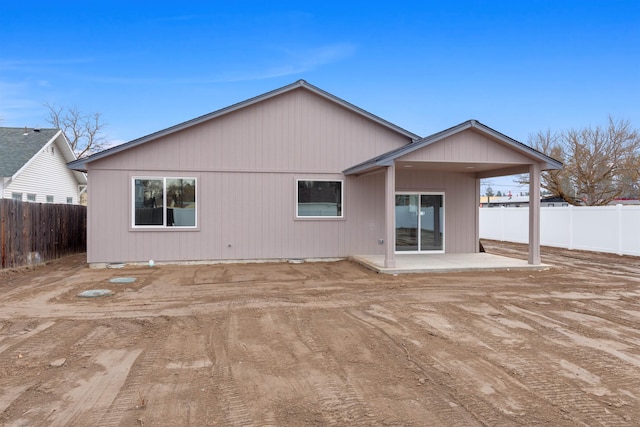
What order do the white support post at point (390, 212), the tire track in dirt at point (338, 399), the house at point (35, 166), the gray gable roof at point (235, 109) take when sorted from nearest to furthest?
the tire track in dirt at point (338, 399), the white support post at point (390, 212), the gray gable roof at point (235, 109), the house at point (35, 166)

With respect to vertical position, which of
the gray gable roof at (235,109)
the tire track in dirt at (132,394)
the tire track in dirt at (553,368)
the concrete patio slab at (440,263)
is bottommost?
the tire track in dirt at (132,394)

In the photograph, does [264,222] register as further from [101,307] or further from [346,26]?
[346,26]

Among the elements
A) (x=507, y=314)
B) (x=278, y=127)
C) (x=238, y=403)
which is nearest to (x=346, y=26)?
(x=278, y=127)

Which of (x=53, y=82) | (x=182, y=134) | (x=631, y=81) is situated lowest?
(x=182, y=134)

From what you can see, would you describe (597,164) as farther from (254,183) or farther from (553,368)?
(553,368)

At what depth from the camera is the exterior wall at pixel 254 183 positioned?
10984 mm

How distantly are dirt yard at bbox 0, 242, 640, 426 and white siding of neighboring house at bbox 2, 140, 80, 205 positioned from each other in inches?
470

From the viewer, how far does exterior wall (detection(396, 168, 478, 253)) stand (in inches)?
497

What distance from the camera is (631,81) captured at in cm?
1897

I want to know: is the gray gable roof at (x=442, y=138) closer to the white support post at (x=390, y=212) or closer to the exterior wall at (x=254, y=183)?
the white support post at (x=390, y=212)

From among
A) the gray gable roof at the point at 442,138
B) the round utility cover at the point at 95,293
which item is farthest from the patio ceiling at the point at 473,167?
the round utility cover at the point at 95,293

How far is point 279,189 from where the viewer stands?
38.8 feet

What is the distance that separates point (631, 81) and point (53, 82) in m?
33.8

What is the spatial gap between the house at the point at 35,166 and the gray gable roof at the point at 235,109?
855cm
